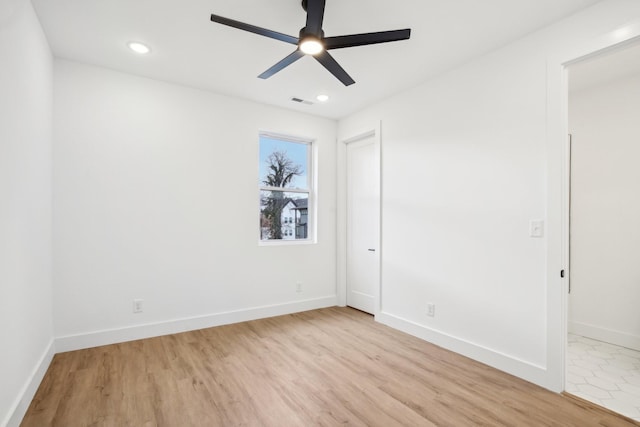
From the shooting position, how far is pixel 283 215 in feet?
14.5

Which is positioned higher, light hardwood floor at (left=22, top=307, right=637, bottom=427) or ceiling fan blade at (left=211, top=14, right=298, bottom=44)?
ceiling fan blade at (left=211, top=14, right=298, bottom=44)

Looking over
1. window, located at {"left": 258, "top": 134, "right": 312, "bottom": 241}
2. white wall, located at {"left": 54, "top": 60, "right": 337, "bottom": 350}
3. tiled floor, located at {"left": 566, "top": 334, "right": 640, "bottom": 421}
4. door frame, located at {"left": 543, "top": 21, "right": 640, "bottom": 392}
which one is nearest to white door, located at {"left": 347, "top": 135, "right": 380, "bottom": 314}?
window, located at {"left": 258, "top": 134, "right": 312, "bottom": 241}

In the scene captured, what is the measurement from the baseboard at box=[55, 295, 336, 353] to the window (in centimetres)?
91

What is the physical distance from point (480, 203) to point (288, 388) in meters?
2.24

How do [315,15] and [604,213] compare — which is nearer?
[315,15]

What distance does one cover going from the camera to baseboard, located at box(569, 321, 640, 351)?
10.2ft

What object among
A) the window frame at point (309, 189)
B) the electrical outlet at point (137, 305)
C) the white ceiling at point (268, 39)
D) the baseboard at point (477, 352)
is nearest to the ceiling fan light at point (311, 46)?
the white ceiling at point (268, 39)

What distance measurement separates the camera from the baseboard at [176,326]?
303cm

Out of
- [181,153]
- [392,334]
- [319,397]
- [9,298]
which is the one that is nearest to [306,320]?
[392,334]

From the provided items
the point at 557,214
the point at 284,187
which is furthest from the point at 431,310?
the point at 284,187

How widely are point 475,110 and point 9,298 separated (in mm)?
3700

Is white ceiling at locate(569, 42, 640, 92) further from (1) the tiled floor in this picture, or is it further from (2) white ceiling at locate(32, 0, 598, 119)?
(1) the tiled floor

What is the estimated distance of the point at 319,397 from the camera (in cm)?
226

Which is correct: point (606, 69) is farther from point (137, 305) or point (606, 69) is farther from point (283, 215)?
point (137, 305)
